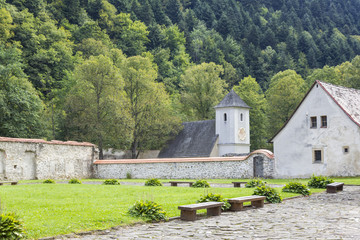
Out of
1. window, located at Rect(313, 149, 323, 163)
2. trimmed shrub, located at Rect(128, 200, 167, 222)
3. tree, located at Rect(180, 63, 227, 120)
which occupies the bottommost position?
trimmed shrub, located at Rect(128, 200, 167, 222)

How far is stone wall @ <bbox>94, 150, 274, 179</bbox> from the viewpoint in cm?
3359

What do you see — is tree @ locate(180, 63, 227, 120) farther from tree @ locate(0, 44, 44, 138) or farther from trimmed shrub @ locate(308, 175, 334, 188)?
trimmed shrub @ locate(308, 175, 334, 188)

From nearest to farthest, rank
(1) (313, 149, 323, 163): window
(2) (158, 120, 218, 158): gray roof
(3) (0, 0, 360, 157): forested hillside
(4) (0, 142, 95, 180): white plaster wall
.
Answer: (1) (313, 149, 323, 163): window < (4) (0, 142, 95, 180): white plaster wall < (3) (0, 0, 360, 157): forested hillside < (2) (158, 120, 218, 158): gray roof

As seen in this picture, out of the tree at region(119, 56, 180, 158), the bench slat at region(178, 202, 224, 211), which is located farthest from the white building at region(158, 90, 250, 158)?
the bench slat at region(178, 202, 224, 211)

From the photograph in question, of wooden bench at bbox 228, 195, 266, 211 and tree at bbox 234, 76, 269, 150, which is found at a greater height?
tree at bbox 234, 76, 269, 150

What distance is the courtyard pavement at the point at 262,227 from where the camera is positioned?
8.65 metres

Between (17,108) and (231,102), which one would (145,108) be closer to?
(231,102)

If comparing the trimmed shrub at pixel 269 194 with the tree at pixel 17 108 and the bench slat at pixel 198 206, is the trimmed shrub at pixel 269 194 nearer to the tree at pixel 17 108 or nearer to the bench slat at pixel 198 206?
the bench slat at pixel 198 206

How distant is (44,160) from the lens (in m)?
35.8

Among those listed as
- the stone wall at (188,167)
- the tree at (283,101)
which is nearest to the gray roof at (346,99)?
the stone wall at (188,167)

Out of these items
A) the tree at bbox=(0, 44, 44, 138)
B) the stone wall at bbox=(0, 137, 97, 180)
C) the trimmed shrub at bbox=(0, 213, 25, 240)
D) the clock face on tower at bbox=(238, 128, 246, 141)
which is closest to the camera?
the trimmed shrub at bbox=(0, 213, 25, 240)

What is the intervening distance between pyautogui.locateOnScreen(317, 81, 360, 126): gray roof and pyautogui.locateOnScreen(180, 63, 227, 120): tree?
104 ft

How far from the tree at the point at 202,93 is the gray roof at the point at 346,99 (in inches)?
1252

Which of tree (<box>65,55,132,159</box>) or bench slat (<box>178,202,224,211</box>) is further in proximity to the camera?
tree (<box>65,55,132,159</box>)
